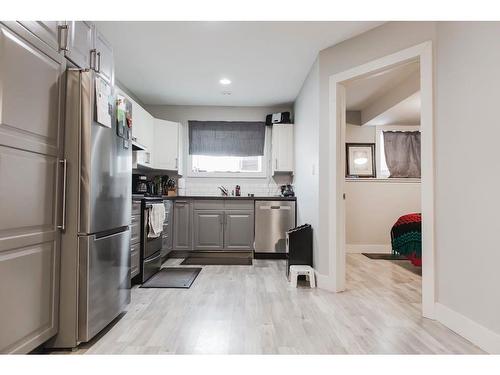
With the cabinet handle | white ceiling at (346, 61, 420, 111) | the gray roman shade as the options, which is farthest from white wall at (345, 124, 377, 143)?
the cabinet handle

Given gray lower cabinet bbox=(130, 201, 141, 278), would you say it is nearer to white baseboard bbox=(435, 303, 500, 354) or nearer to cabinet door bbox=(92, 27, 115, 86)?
cabinet door bbox=(92, 27, 115, 86)

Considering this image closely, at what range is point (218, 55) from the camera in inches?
129

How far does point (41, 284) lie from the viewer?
1588 millimetres

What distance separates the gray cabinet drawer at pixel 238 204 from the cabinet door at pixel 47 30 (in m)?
3.15

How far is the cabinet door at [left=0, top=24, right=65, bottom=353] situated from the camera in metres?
1.35

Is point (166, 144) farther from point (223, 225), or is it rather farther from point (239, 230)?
point (239, 230)

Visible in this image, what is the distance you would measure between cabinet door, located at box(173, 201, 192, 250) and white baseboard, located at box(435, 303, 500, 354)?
3313 mm

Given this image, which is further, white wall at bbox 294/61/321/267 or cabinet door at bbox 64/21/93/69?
white wall at bbox 294/61/321/267

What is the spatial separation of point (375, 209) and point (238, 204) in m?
2.44

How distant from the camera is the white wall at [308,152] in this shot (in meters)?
3.29

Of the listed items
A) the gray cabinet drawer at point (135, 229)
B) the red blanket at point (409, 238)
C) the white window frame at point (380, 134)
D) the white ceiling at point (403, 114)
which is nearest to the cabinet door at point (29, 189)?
the gray cabinet drawer at point (135, 229)
